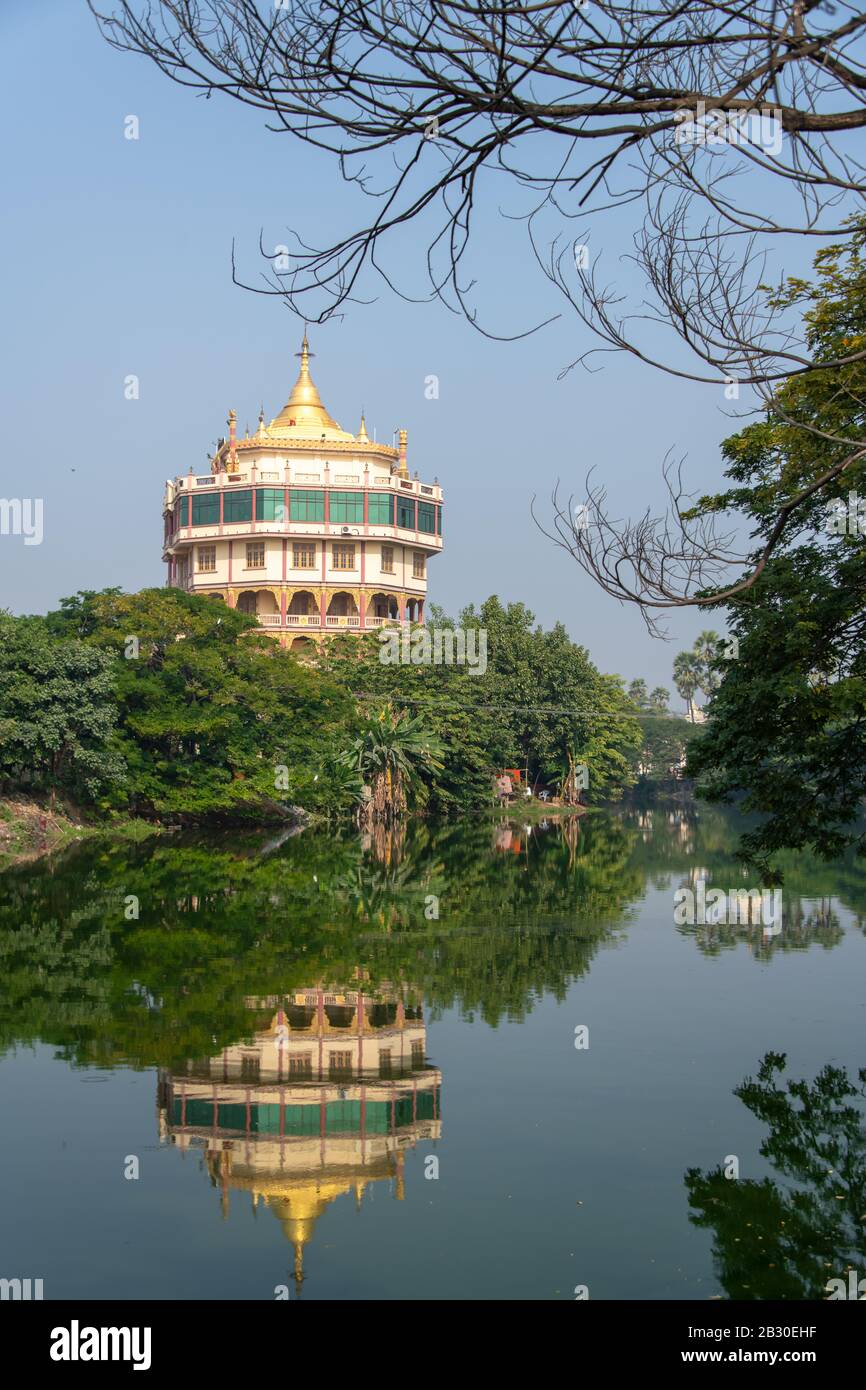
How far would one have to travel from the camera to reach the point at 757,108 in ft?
20.5

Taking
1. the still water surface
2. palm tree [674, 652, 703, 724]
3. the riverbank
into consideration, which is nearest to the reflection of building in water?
the still water surface

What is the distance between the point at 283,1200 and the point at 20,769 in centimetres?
2758

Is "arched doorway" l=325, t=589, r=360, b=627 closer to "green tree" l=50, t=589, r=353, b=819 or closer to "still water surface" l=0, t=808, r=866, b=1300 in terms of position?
"green tree" l=50, t=589, r=353, b=819

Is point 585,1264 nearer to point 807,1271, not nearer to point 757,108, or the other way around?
point 807,1271

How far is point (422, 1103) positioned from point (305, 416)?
57128mm

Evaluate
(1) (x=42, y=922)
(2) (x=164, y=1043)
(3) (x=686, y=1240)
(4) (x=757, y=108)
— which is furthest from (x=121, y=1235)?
(1) (x=42, y=922)

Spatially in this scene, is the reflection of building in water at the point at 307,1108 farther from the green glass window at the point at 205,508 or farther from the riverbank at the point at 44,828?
the green glass window at the point at 205,508

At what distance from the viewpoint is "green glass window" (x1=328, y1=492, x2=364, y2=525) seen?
6394 cm

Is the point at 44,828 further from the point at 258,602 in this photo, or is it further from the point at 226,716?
the point at 258,602

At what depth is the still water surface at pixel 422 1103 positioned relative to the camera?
8.66m

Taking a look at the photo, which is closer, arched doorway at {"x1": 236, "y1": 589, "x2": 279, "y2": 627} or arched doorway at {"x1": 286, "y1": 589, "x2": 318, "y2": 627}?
arched doorway at {"x1": 286, "y1": 589, "x2": 318, "y2": 627}

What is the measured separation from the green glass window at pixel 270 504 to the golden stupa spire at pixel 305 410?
147 inches

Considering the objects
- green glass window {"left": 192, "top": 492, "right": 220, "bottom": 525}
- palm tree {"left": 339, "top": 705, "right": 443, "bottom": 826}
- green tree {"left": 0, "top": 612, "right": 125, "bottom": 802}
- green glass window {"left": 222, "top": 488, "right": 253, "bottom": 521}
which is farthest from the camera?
green glass window {"left": 192, "top": 492, "right": 220, "bottom": 525}

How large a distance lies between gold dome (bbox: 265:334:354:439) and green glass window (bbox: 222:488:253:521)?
342 cm
